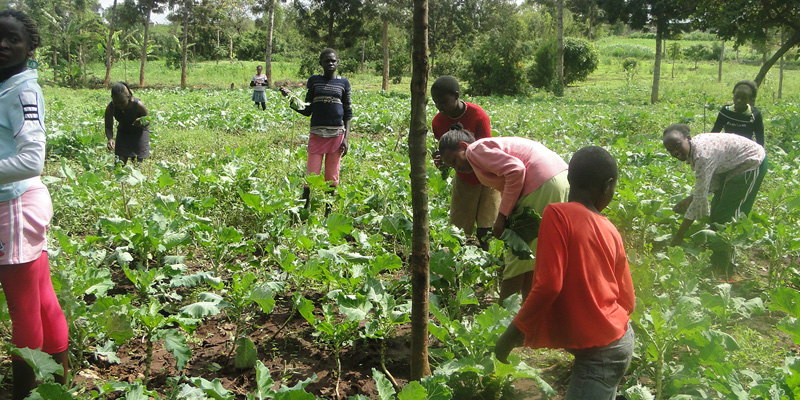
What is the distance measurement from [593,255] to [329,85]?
412cm

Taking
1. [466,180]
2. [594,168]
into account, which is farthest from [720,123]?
[594,168]

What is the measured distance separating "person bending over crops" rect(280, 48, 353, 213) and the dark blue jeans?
3775 mm

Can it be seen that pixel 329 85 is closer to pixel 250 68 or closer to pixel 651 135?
pixel 651 135

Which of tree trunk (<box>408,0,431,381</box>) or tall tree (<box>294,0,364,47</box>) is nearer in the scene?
tree trunk (<box>408,0,431,381</box>)

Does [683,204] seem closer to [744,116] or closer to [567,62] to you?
[744,116]

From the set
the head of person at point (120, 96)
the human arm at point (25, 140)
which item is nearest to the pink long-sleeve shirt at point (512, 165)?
the human arm at point (25, 140)

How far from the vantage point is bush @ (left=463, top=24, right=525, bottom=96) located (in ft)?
87.2

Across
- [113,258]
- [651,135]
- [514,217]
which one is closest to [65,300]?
[113,258]

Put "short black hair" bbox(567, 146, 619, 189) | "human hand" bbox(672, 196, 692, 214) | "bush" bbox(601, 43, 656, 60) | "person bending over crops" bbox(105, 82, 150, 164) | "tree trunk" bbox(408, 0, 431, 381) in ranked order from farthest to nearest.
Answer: "bush" bbox(601, 43, 656, 60) → "person bending over crops" bbox(105, 82, 150, 164) → "human hand" bbox(672, 196, 692, 214) → "tree trunk" bbox(408, 0, 431, 381) → "short black hair" bbox(567, 146, 619, 189)

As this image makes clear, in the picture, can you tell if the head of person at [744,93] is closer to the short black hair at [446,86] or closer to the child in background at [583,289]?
the short black hair at [446,86]

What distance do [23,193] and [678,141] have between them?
4056 millimetres

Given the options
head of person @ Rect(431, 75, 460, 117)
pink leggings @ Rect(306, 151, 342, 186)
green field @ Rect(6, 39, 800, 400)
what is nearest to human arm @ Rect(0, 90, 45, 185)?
green field @ Rect(6, 39, 800, 400)

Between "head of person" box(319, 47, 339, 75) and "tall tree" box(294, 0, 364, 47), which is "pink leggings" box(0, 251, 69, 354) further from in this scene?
"tall tree" box(294, 0, 364, 47)

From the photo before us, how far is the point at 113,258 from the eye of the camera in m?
A: 3.91
